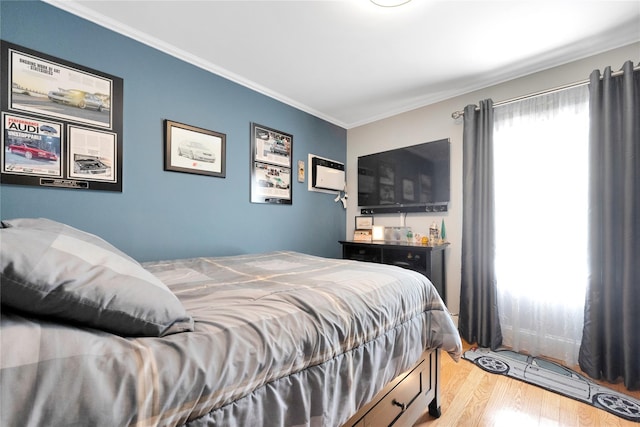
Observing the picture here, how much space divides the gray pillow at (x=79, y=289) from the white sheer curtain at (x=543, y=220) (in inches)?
106

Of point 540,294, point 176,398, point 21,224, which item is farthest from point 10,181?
point 540,294

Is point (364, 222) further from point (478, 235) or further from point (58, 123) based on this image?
point (58, 123)

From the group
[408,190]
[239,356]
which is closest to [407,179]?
[408,190]

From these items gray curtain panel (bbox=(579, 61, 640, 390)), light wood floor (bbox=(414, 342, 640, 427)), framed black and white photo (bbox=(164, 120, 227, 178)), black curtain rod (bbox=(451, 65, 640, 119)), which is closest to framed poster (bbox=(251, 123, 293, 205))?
framed black and white photo (bbox=(164, 120, 227, 178))

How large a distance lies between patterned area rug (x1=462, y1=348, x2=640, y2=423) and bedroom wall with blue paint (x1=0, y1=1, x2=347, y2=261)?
212 centimetres

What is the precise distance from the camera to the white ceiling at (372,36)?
1751 millimetres

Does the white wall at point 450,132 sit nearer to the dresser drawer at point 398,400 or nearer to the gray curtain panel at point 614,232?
the gray curtain panel at point 614,232

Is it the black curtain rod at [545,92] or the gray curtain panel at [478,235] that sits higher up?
the black curtain rod at [545,92]

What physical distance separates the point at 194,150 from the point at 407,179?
226 cm

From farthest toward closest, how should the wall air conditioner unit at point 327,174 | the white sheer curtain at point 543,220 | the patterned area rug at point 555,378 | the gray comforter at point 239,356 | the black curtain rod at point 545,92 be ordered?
the wall air conditioner unit at point 327,174 < the white sheer curtain at point 543,220 < the black curtain rod at point 545,92 < the patterned area rug at point 555,378 < the gray comforter at point 239,356

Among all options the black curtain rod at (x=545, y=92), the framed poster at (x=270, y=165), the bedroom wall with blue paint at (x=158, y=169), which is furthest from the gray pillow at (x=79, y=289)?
the black curtain rod at (x=545, y=92)

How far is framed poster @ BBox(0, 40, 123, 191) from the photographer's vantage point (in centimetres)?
157

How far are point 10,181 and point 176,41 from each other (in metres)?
1.45

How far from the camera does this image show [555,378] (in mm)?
1910
